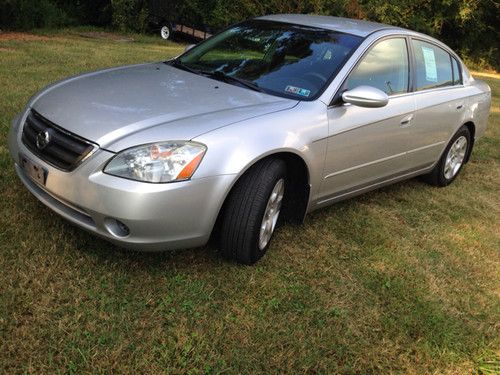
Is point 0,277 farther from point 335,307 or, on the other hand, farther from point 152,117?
point 335,307

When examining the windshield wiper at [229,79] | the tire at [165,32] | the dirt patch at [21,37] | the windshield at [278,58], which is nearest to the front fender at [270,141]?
the windshield at [278,58]

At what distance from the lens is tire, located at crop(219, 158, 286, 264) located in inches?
120

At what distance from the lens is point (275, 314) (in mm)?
2918

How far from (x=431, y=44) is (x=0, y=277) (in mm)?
4039

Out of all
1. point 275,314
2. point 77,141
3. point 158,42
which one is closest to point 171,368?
point 275,314

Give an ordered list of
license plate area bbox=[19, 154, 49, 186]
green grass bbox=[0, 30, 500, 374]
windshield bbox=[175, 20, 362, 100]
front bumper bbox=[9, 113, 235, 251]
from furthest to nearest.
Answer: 1. windshield bbox=[175, 20, 362, 100]
2. license plate area bbox=[19, 154, 49, 186]
3. front bumper bbox=[9, 113, 235, 251]
4. green grass bbox=[0, 30, 500, 374]

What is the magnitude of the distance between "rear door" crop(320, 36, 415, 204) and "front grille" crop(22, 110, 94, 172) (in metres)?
1.57

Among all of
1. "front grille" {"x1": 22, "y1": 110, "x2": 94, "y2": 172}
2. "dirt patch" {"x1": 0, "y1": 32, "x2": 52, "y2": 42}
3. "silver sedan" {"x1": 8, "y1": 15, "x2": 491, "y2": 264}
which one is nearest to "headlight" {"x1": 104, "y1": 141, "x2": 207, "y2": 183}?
"silver sedan" {"x1": 8, "y1": 15, "x2": 491, "y2": 264}

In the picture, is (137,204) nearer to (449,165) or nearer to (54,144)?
(54,144)

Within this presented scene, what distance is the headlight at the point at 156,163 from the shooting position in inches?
108

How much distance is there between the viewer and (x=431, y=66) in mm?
4793

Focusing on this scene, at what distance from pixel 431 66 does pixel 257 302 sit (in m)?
2.94

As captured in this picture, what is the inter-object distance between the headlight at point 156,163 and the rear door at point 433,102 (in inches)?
89.2

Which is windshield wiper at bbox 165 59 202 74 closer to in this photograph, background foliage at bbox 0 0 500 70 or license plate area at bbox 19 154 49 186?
license plate area at bbox 19 154 49 186
